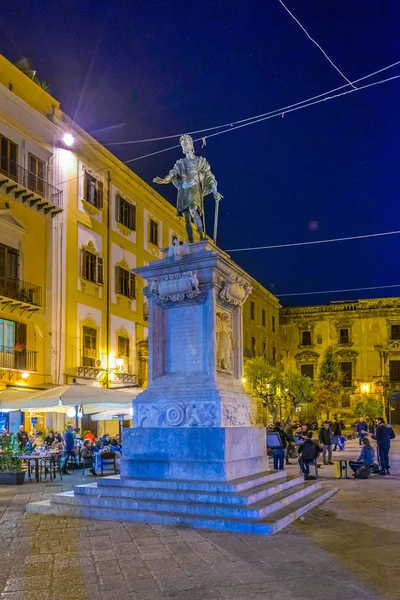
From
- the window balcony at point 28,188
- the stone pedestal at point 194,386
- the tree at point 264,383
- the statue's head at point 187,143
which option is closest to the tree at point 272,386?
the tree at point 264,383

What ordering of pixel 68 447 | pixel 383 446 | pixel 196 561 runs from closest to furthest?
pixel 196 561
pixel 383 446
pixel 68 447

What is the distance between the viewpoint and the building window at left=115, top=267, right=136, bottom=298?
30172 millimetres

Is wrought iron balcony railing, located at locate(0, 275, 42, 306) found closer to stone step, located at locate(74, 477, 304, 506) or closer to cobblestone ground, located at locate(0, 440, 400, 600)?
stone step, located at locate(74, 477, 304, 506)

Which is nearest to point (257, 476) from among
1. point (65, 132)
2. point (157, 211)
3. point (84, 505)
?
point (84, 505)

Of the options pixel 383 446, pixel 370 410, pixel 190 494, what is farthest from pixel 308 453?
pixel 370 410

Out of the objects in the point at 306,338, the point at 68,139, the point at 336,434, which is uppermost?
the point at 68,139

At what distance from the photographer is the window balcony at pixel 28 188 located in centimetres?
2303

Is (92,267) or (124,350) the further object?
(124,350)

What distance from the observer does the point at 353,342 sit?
57.9 metres

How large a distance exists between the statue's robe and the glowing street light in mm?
16286

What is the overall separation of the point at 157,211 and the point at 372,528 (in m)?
28.3

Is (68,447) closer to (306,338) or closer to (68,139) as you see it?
(68,139)

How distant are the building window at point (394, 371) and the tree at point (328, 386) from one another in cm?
477

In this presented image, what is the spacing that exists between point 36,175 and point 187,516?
1956 cm
